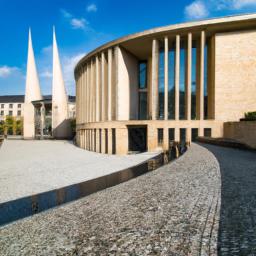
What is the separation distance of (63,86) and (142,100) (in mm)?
24771

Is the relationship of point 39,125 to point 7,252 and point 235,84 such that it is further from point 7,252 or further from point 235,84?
point 7,252

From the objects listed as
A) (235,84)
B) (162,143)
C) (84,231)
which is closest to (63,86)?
(162,143)

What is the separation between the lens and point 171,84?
108 ft

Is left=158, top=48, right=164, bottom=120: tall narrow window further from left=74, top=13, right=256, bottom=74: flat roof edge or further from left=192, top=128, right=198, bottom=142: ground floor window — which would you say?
left=192, top=128, right=198, bottom=142: ground floor window

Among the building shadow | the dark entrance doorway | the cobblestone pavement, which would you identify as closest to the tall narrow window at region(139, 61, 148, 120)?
the dark entrance doorway

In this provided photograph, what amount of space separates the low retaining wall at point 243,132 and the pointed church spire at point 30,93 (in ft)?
160

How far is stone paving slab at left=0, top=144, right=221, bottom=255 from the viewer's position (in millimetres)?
3578

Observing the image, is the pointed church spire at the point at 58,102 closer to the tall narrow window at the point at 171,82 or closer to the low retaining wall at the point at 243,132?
the tall narrow window at the point at 171,82

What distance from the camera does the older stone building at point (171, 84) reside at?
27.0 metres

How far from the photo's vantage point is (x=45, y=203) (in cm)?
778

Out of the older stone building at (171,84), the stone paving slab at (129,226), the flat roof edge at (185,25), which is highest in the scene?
the flat roof edge at (185,25)

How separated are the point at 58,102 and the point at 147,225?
5477 cm

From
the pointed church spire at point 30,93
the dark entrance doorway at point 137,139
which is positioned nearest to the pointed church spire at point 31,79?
the pointed church spire at point 30,93

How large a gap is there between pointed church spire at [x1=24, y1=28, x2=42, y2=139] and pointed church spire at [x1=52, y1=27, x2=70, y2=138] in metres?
6.82
